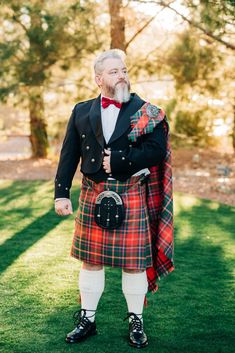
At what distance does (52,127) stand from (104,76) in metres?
8.24

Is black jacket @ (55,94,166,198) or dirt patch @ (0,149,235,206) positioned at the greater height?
black jacket @ (55,94,166,198)

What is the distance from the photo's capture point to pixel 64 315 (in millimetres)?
3250

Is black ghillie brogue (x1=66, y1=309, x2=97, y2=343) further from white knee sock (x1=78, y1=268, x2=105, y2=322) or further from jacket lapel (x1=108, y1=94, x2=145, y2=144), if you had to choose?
jacket lapel (x1=108, y1=94, x2=145, y2=144)

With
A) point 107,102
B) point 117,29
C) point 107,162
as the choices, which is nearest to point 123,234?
point 107,162

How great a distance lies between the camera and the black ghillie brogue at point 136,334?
Answer: 2807 millimetres

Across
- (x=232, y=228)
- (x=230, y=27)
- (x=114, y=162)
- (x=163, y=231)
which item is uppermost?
(x=230, y=27)

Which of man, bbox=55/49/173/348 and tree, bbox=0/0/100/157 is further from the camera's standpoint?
tree, bbox=0/0/100/157

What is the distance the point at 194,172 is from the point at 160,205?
23.5ft

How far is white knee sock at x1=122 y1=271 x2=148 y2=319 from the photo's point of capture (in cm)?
277

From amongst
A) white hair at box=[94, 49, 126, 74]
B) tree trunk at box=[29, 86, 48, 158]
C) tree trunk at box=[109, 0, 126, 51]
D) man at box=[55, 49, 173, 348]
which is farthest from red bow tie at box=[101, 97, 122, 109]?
tree trunk at box=[29, 86, 48, 158]

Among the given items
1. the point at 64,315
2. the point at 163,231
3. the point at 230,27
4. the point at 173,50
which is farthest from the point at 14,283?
the point at 173,50

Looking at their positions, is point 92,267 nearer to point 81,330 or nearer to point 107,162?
point 81,330

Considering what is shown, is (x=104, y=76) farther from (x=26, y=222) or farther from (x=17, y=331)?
(x=26, y=222)

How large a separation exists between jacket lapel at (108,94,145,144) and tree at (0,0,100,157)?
20.3 feet
